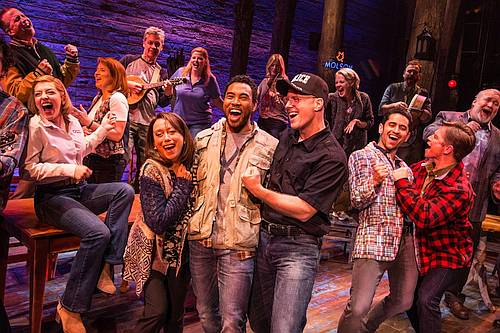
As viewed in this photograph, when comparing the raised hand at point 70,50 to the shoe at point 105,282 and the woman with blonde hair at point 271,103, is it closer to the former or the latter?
the shoe at point 105,282

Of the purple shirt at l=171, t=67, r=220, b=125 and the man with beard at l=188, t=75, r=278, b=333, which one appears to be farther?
the purple shirt at l=171, t=67, r=220, b=125

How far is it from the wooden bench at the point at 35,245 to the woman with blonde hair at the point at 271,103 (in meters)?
3.43

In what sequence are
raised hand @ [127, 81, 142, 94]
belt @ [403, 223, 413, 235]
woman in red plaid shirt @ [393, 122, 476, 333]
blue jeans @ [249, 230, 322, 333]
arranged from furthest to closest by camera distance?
raised hand @ [127, 81, 142, 94], belt @ [403, 223, 413, 235], woman in red plaid shirt @ [393, 122, 476, 333], blue jeans @ [249, 230, 322, 333]

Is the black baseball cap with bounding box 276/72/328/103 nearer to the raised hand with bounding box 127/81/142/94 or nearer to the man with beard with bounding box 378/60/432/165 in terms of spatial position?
the raised hand with bounding box 127/81/142/94

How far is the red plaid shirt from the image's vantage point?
2.83 metres

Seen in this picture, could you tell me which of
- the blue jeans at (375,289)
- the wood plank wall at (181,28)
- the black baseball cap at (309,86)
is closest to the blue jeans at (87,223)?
the black baseball cap at (309,86)

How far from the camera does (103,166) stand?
3.86 m

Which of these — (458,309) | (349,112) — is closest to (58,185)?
(458,309)

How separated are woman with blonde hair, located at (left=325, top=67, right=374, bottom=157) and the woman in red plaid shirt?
2.81 m

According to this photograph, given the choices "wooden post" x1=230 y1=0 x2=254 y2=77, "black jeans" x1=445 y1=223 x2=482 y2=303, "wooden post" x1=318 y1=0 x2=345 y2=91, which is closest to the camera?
"black jeans" x1=445 y1=223 x2=482 y2=303

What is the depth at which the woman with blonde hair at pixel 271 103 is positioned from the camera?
5805 mm

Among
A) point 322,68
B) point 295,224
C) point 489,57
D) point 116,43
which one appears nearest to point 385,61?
point 489,57

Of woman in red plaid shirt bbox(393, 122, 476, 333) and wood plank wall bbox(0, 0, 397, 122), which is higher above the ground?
wood plank wall bbox(0, 0, 397, 122)

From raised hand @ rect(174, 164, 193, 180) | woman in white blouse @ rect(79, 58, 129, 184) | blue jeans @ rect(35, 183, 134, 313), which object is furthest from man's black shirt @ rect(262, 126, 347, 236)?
woman in white blouse @ rect(79, 58, 129, 184)
